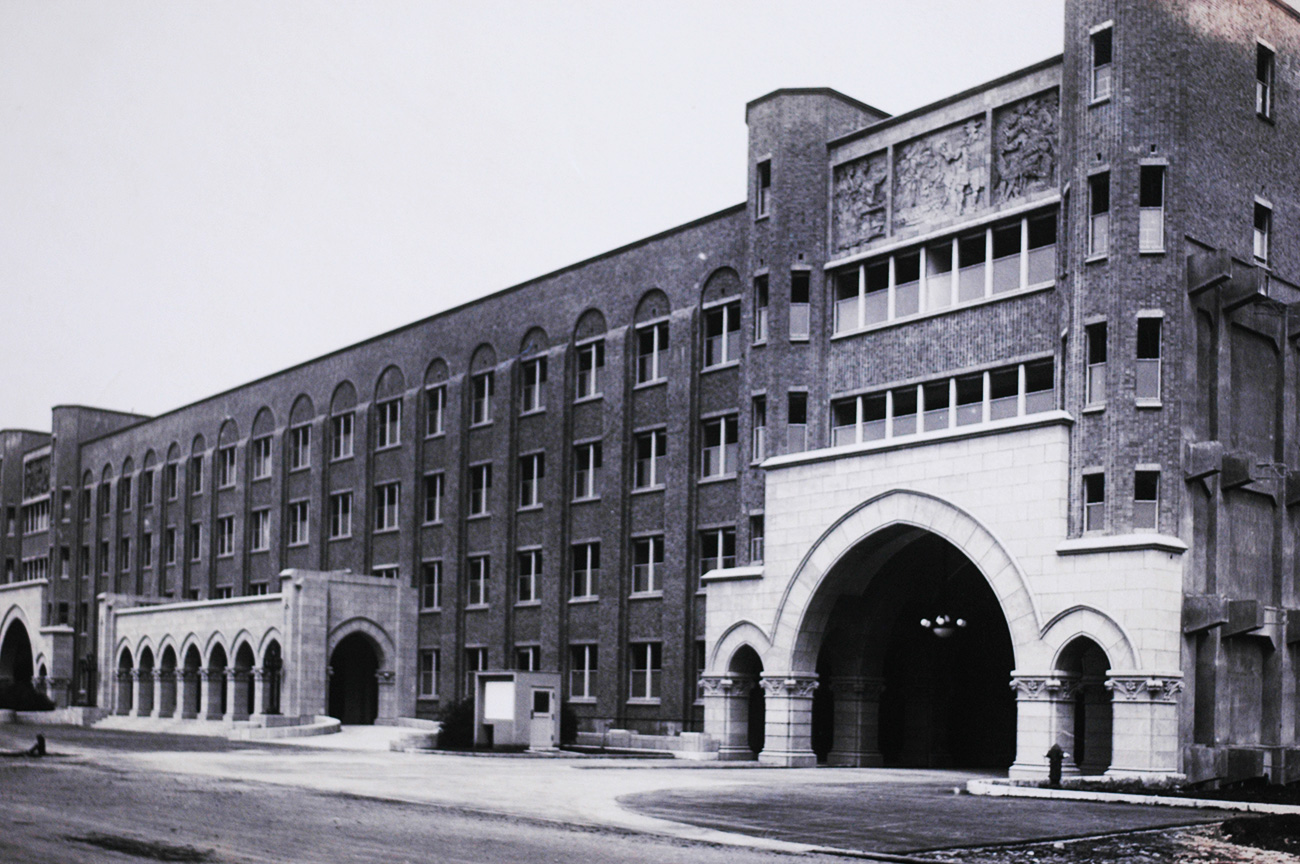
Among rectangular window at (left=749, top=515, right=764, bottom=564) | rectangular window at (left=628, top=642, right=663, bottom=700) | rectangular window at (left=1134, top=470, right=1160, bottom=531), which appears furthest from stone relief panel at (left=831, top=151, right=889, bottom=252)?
rectangular window at (left=628, top=642, right=663, bottom=700)

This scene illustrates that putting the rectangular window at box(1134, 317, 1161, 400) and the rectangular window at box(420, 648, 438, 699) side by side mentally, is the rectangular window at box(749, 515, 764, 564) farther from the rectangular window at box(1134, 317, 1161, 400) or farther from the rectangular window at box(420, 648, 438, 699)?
the rectangular window at box(420, 648, 438, 699)

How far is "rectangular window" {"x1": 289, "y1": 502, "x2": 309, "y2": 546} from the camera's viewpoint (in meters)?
63.8

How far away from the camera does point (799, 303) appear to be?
40.1 metres

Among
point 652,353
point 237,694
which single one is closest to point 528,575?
point 652,353

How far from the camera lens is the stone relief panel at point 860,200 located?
1524 inches

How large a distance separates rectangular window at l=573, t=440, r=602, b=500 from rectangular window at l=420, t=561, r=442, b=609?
330 inches

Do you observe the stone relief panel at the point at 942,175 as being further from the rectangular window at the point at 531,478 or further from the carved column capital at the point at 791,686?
the rectangular window at the point at 531,478

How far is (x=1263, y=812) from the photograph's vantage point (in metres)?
22.2

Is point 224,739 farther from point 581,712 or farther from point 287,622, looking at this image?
point 581,712

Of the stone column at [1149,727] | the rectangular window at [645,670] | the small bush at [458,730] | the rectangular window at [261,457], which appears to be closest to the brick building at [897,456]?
the stone column at [1149,727]

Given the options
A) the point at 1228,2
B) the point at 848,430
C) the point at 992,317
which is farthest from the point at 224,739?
the point at 1228,2

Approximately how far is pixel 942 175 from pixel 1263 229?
7.45 m

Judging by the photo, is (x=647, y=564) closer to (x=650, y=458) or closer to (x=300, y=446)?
(x=650, y=458)

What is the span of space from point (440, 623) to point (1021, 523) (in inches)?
1117
